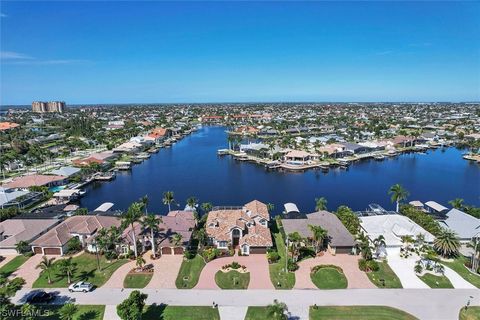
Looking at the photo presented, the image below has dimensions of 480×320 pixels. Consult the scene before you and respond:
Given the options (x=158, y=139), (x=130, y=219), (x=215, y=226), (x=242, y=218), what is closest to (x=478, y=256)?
(x=242, y=218)

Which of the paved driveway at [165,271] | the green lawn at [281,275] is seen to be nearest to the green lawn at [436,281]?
the green lawn at [281,275]

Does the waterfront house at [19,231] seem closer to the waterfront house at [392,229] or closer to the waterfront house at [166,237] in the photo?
the waterfront house at [166,237]

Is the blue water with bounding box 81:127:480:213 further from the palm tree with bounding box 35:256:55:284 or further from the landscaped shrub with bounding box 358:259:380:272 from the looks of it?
the palm tree with bounding box 35:256:55:284

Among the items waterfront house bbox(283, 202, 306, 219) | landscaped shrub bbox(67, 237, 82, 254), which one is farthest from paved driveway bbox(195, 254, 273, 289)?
landscaped shrub bbox(67, 237, 82, 254)

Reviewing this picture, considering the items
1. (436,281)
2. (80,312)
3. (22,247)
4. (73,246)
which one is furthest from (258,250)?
(22,247)

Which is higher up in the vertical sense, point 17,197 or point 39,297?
point 17,197

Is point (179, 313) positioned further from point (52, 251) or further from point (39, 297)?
point (52, 251)
